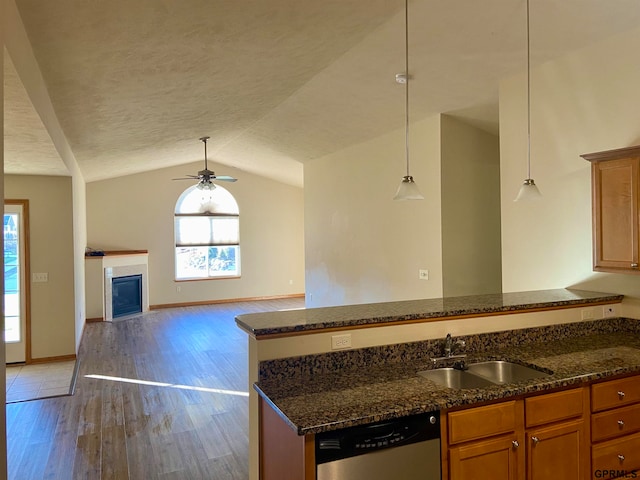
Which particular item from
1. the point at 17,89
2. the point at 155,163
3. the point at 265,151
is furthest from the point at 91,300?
the point at 17,89

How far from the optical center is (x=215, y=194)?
10.4 meters

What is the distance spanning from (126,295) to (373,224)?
219 inches

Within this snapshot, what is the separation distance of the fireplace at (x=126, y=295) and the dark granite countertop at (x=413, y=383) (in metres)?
7.53

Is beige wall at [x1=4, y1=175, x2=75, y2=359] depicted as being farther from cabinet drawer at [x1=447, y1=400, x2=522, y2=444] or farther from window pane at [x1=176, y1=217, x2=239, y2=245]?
cabinet drawer at [x1=447, y1=400, x2=522, y2=444]

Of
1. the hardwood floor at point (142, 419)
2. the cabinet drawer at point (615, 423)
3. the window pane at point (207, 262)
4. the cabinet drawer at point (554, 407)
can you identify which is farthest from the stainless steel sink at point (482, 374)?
the window pane at point (207, 262)

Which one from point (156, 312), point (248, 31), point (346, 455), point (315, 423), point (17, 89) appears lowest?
point (156, 312)

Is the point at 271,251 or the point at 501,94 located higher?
the point at 501,94

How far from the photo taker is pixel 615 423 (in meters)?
2.25

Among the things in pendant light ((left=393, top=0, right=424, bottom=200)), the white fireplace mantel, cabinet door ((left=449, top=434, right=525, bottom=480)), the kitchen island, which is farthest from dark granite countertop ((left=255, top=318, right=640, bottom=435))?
the white fireplace mantel

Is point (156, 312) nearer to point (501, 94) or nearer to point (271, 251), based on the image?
point (271, 251)

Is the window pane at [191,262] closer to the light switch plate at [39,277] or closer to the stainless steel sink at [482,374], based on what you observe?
the light switch plate at [39,277]

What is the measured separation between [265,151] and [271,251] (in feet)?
11.3

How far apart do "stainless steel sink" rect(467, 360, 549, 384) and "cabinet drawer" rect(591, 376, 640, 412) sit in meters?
0.33

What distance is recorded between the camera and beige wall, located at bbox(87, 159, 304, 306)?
30.4ft
